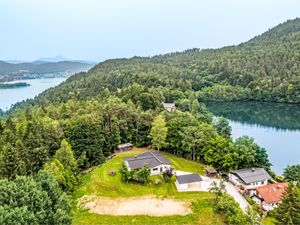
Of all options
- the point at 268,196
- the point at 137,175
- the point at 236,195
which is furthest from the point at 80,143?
the point at 268,196

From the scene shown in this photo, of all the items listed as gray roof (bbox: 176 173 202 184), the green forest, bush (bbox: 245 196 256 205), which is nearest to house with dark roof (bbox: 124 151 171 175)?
gray roof (bbox: 176 173 202 184)

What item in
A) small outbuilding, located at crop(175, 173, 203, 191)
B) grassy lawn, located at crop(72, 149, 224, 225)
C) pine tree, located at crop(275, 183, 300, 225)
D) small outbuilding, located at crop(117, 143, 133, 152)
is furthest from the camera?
small outbuilding, located at crop(117, 143, 133, 152)

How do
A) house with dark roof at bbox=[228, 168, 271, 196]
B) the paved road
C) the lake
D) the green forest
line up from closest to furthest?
the green forest, the paved road, house with dark roof at bbox=[228, 168, 271, 196], the lake

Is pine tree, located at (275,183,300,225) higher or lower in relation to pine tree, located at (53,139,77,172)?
lower


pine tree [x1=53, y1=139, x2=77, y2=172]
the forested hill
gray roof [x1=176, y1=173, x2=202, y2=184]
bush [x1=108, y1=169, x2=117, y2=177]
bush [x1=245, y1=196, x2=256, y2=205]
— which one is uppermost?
the forested hill

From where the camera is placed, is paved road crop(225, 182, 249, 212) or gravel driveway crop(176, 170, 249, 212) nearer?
paved road crop(225, 182, 249, 212)

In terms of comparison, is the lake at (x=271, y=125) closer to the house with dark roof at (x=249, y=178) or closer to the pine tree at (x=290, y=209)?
the house with dark roof at (x=249, y=178)

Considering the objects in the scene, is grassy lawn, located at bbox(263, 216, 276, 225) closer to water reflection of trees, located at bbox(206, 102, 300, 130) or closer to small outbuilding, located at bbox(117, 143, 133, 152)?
small outbuilding, located at bbox(117, 143, 133, 152)
